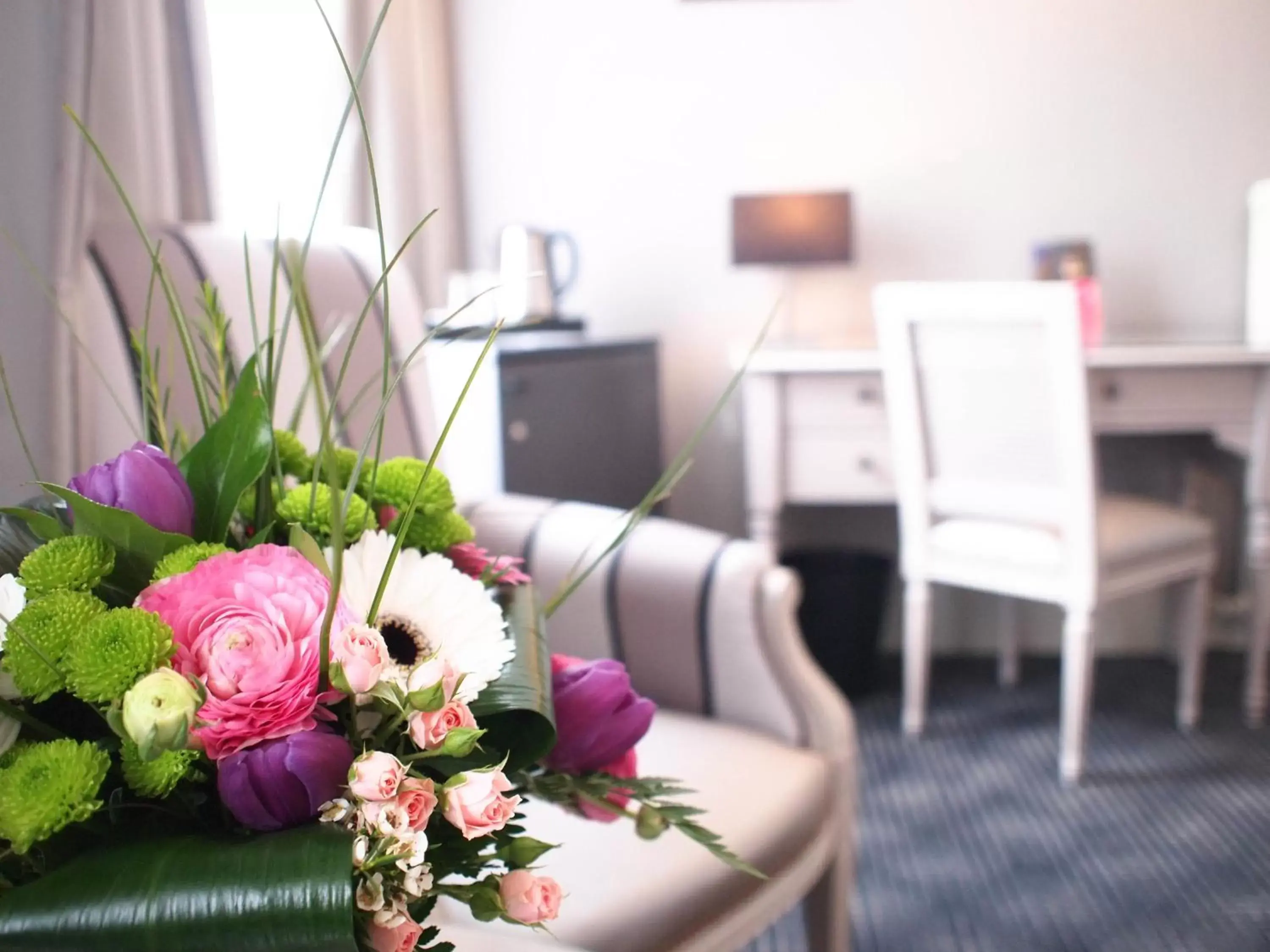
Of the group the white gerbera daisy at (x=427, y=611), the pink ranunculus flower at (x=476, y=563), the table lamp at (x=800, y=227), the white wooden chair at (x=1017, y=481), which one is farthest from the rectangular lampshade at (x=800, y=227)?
the white gerbera daisy at (x=427, y=611)

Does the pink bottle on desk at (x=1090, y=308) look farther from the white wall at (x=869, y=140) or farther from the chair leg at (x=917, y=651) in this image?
the chair leg at (x=917, y=651)

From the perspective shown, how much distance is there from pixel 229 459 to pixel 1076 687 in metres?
1.66

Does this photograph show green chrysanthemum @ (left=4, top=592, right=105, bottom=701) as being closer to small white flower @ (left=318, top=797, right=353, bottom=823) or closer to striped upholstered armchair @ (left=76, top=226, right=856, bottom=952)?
small white flower @ (left=318, top=797, right=353, bottom=823)

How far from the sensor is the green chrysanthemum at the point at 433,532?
50 cm

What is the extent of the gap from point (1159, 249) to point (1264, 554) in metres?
0.71

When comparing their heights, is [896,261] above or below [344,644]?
above

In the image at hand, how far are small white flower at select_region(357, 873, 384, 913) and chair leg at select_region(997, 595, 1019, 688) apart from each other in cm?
208

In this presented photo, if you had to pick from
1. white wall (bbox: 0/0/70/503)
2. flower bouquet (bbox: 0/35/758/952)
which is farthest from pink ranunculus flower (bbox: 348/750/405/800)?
white wall (bbox: 0/0/70/503)

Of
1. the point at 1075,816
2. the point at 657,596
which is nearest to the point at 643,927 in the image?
the point at 657,596

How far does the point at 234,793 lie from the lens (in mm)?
366

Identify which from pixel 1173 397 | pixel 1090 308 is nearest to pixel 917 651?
pixel 1173 397

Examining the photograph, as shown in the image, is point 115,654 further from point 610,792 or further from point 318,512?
point 610,792

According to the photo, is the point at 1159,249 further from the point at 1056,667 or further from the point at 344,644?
the point at 344,644

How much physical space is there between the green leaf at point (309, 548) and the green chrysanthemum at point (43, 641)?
0.25ft
